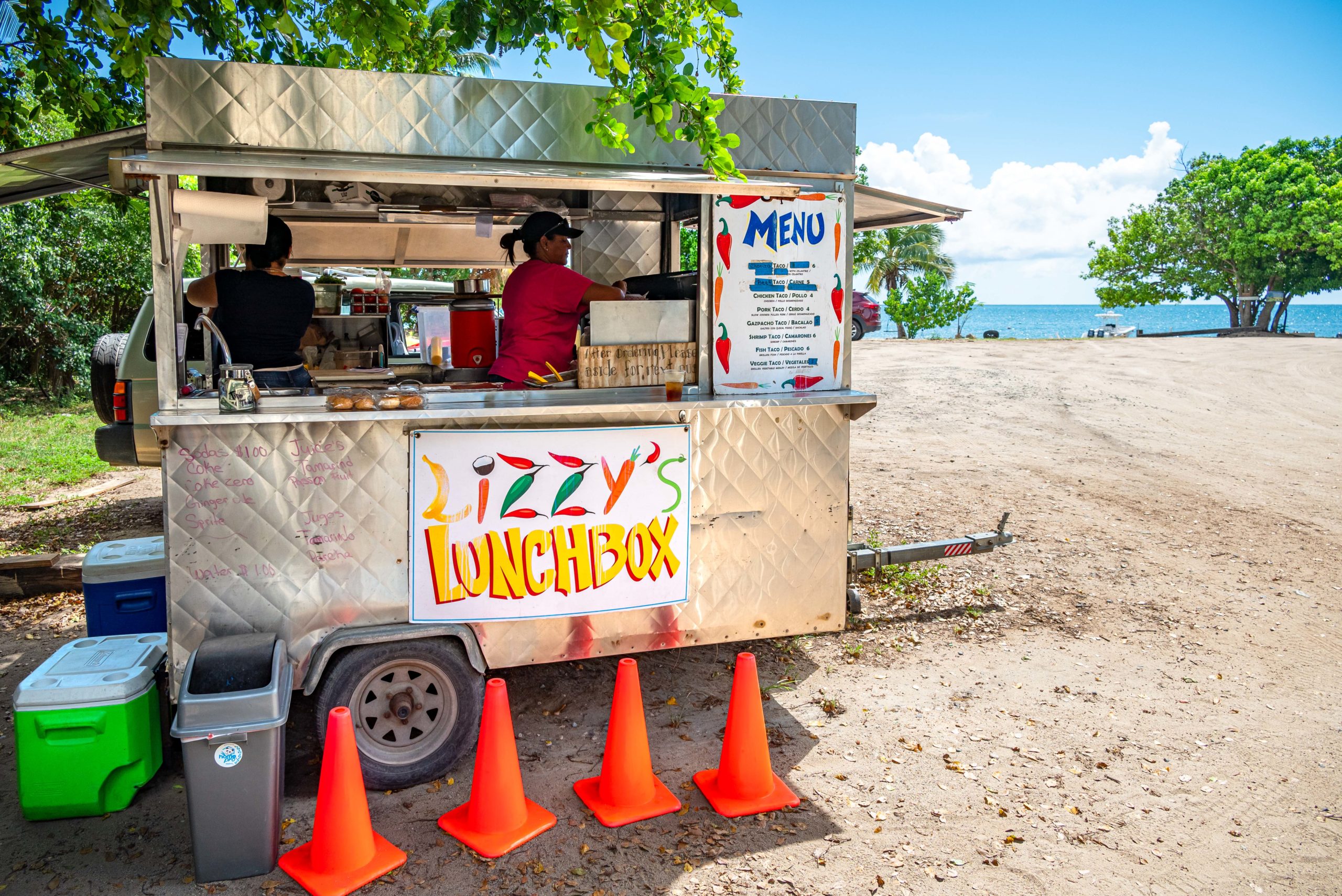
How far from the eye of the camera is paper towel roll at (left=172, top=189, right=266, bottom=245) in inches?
135

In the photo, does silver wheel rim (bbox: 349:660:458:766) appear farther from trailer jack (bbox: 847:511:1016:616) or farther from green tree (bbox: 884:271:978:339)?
green tree (bbox: 884:271:978:339)

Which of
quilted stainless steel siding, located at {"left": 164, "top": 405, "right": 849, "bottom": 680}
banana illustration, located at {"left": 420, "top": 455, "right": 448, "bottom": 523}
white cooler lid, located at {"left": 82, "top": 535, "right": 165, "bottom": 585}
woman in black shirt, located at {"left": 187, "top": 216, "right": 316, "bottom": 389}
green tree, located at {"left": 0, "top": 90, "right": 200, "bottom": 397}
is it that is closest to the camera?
quilted stainless steel siding, located at {"left": 164, "top": 405, "right": 849, "bottom": 680}

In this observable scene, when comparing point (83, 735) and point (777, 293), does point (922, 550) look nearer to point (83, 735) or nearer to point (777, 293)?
point (777, 293)

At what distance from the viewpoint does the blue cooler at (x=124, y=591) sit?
4.30 metres

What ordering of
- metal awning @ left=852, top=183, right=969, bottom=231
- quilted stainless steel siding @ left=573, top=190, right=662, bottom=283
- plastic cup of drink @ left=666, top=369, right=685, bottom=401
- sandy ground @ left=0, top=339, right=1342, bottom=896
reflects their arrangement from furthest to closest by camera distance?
1. quilted stainless steel siding @ left=573, top=190, right=662, bottom=283
2. metal awning @ left=852, top=183, right=969, bottom=231
3. plastic cup of drink @ left=666, top=369, right=685, bottom=401
4. sandy ground @ left=0, top=339, right=1342, bottom=896

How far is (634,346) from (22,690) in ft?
9.23

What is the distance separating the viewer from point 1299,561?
7.14 meters

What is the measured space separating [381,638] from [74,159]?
2337 mm

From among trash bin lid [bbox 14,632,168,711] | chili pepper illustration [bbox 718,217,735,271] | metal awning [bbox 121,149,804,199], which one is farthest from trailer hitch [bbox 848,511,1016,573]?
trash bin lid [bbox 14,632,168,711]

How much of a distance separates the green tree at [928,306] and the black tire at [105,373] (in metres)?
23.4

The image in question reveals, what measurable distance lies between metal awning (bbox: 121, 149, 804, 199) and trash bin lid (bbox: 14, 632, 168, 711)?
76.1 inches

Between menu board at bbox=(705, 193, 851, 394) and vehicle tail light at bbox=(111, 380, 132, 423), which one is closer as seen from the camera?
menu board at bbox=(705, 193, 851, 394)

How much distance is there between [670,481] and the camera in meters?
4.14

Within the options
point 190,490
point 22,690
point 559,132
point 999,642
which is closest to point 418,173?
point 559,132
